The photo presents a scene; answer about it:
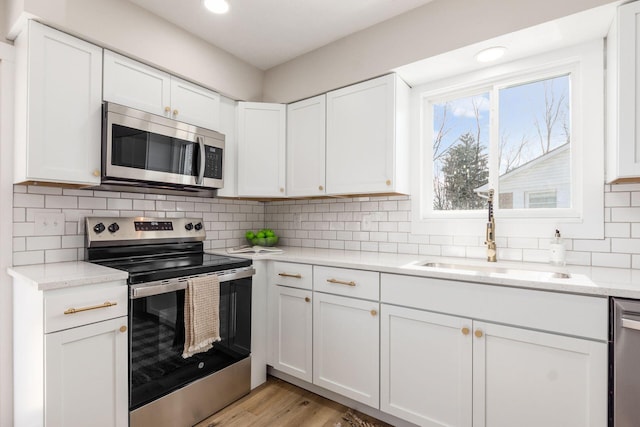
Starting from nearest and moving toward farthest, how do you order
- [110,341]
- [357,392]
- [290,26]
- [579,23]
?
[110,341] < [579,23] < [357,392] < [290,26]

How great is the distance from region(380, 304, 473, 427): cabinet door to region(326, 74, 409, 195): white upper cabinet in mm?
880

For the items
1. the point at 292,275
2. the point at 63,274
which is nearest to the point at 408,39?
the point at 292,275

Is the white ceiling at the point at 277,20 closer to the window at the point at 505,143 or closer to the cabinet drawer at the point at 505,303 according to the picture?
the window at the point at 505,143

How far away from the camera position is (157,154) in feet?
6.66

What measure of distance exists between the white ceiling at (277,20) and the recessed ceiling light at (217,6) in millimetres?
38

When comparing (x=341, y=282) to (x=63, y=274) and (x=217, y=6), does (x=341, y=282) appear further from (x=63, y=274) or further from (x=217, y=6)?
(x=217, y=6)

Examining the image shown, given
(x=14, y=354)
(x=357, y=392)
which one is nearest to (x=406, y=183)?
(x=357, y=392)

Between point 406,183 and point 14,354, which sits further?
point 406,183

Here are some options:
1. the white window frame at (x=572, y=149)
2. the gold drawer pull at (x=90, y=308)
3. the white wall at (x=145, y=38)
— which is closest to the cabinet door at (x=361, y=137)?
the white window frame at (x=572, y=149)

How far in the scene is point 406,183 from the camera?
7.73 feet

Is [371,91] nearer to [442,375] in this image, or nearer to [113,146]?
[113,146]

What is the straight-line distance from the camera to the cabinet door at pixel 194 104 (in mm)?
2211

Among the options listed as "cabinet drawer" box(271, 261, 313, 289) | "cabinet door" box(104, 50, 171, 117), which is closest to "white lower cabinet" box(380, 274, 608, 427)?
"cabinet drawer" box(271, 261, 313, 289)

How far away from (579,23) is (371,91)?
1145 millimetres
